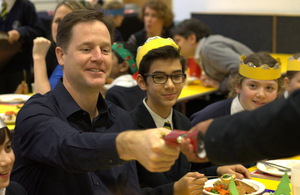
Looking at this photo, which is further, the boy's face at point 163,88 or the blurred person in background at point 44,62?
the blurred person in background at point 44,62

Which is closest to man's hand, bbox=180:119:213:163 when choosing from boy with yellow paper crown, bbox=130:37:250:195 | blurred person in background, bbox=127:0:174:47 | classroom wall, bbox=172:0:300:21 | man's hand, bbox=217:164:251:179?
man's hand, bbox=217:164:251:179

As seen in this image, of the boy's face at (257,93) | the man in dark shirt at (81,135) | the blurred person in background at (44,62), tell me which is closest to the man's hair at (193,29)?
the blurred person in background at (44,62)

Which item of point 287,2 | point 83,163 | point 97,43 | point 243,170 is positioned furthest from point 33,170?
point 287,2

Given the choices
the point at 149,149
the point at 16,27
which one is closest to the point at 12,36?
the point at 16,27

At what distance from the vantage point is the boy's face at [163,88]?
7.43ft

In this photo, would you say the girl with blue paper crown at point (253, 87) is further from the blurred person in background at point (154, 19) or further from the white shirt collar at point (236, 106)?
the blurred person in background at point (154, 19)

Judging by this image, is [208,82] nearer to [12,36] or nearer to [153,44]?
[153,44]

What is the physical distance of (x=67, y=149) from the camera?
4.08 feet

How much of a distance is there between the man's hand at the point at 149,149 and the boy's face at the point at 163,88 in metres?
1.09

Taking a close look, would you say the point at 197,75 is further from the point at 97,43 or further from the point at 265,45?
the point at 97,43

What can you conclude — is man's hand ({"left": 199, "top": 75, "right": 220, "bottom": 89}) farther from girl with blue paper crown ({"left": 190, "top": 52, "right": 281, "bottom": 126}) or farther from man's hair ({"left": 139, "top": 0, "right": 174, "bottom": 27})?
girl with blue paper crown ({"left": 190, "top": 52, "right": 281, "bottom": 126})

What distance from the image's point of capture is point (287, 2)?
6539 millimetres

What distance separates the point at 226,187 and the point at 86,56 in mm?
919

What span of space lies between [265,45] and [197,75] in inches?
86.4
